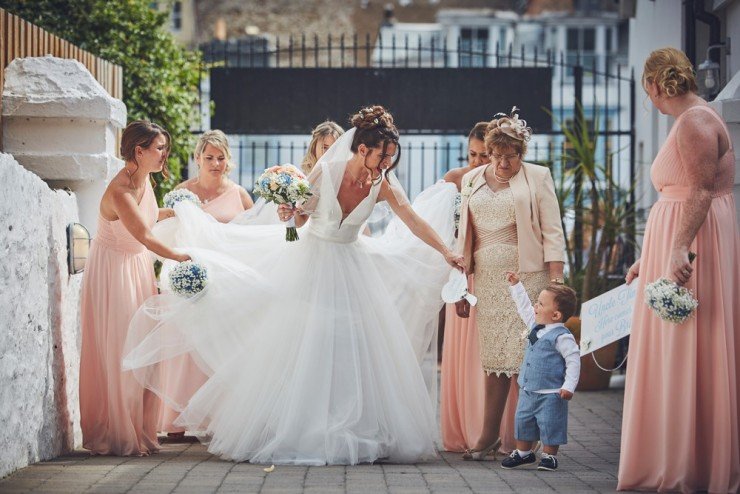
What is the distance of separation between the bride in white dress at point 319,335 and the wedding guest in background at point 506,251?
0.96ft

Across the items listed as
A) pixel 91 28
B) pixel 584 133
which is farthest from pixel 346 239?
pixel 91 28

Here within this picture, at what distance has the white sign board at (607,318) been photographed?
6699 mm

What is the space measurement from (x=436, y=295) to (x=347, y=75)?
7.27m

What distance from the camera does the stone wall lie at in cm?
621

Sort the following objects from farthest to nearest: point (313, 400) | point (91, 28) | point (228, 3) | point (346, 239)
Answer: point (228, 3) → point (91, 28) → point (346, 239) → point (313, 400)

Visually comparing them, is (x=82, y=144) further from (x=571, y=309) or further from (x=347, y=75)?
(x=347, y=75)

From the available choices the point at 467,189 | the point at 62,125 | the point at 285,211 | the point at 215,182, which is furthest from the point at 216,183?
the point at 467,189

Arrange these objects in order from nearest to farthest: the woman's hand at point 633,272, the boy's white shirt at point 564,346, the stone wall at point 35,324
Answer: the stone wall at point 35,324
the woman's hand at point 633,272
the boy's white shirt at point 564,346

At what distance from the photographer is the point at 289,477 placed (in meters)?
6.21

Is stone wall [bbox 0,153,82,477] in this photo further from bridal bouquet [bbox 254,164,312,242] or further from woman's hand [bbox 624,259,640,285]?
woman's hand [bbox 624,259,640,285]

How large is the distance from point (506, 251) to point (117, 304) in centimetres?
243

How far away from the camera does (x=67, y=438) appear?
7.49m

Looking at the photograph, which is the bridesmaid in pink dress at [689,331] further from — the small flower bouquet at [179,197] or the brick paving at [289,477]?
the small flower bouquet at [179,197]

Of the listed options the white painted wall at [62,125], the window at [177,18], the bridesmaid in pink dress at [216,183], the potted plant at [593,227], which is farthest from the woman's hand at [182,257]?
the window at [177,18]
